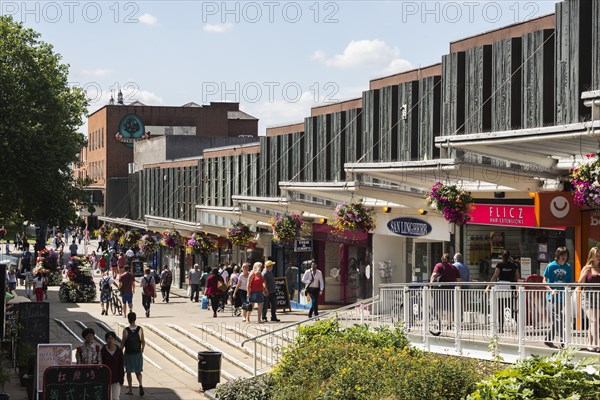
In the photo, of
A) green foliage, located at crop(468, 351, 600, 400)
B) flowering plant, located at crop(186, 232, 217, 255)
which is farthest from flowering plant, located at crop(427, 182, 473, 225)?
flowering plant, located at crop(186, 232, 217, 255)

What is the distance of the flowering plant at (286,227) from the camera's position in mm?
32922

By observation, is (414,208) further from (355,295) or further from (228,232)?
(228,232)

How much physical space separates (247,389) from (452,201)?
17.5 feet

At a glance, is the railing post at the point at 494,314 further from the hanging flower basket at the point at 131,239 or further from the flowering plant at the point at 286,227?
the hanging flower basket at the point at 131,239

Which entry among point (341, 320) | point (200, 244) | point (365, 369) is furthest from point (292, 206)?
point (365, 369)

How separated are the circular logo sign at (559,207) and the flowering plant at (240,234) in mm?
19039

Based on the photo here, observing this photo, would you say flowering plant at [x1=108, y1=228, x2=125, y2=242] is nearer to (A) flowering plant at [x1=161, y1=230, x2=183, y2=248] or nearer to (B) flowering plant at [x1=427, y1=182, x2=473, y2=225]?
(A) flowering plant at [x1=161, y1=230, x2=183, y2=248]

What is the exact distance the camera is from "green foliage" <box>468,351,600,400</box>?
35.0ft

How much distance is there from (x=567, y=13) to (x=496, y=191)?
4641 mm

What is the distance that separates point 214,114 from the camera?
10006cm

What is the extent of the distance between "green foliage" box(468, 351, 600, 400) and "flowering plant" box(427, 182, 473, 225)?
30.5 ft

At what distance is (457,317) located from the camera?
16578mm

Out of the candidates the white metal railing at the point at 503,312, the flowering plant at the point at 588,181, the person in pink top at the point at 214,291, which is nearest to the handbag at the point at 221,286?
the person in pink top at the point at 214,291

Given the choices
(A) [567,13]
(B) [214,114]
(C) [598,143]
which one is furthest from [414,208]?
(B) [214,114]
